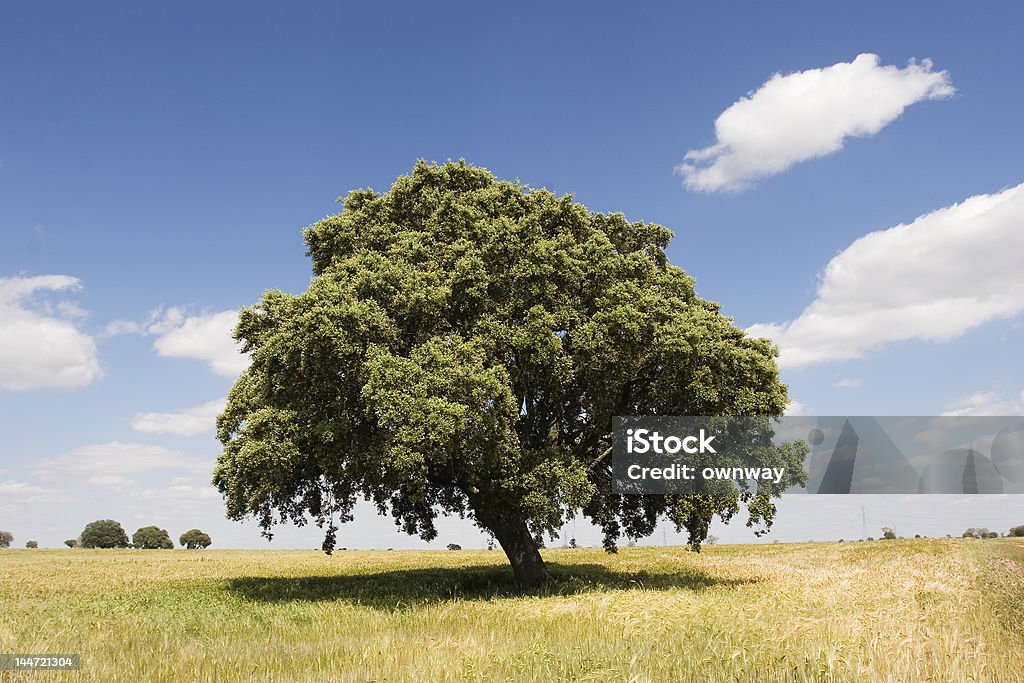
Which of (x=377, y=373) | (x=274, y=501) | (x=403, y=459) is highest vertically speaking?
(x=377, y=373)

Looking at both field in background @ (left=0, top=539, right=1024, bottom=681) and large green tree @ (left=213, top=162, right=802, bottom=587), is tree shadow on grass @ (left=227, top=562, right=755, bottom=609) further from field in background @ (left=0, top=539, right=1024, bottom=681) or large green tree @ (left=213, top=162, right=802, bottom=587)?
large green tree @ (left=213, top=162, right=802, bottom=587)

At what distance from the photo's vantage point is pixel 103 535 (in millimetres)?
130125

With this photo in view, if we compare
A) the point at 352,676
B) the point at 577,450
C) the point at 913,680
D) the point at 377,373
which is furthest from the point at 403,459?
the point at 913,680

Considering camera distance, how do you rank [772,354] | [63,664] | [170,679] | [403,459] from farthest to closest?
1. [772,354]
2. [403,459]
3. [63,664]
4. [170,679]

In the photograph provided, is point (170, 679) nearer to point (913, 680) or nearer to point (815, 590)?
point (913, 680)

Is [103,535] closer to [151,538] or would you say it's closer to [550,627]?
[151,538]

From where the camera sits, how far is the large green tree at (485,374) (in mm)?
22562

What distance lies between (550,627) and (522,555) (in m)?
→ 12.7

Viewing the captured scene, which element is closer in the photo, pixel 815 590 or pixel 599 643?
pixel 599 643

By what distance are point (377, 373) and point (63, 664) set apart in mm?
11518

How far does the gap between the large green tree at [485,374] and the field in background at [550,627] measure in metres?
3.73

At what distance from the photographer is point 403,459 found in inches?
829

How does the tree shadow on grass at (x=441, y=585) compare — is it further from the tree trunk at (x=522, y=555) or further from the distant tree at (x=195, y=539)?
the distant tree at (x=195, y=539)

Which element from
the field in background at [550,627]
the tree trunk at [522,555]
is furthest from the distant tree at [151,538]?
the tree trunk at [522,555]
